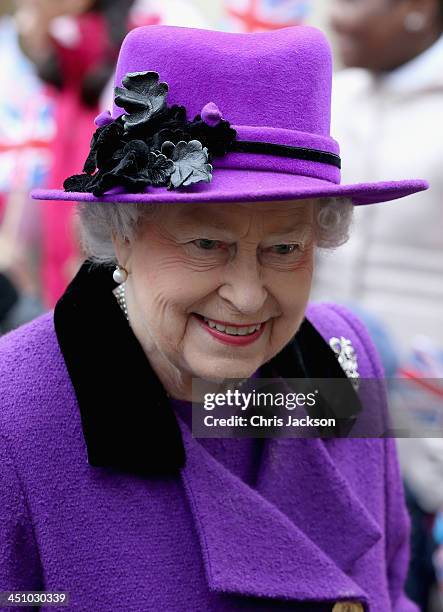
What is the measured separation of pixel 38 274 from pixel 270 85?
10.8ft

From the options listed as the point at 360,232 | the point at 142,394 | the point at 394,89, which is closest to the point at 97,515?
the point at 142,394

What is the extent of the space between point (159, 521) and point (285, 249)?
60 cm

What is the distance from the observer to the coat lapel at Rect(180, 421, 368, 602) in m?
1.83

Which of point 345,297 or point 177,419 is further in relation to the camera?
point 345,297

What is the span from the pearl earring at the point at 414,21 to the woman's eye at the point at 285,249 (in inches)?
97.8

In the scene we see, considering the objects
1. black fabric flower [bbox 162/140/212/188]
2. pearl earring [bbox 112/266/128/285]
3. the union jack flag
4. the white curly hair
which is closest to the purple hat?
black fabric flower [bbox 162/140/212/188]

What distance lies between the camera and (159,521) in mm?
1842

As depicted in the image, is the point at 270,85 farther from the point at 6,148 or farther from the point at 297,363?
the point at 6,148

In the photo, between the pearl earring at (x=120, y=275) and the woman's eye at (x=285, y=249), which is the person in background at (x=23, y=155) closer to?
the pearl earring at (x=120, y=275)

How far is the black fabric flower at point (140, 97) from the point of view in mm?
1666

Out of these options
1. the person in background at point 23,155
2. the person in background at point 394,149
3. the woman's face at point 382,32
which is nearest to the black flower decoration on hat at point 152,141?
the person in background at point 394,149

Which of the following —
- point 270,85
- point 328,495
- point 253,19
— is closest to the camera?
point 270,85

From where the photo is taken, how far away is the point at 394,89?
157 inches

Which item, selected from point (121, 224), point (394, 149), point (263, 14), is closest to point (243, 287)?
point (121, 224)
